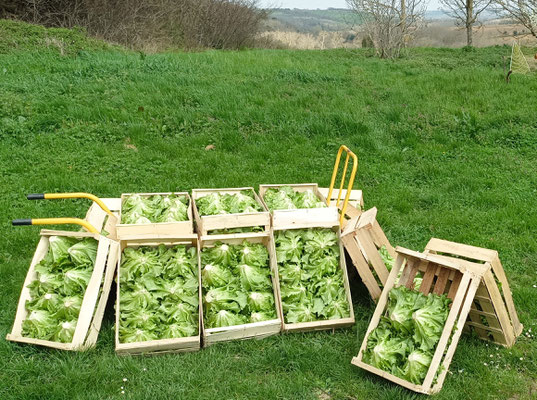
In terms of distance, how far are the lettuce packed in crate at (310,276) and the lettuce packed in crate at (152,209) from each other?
105 cm

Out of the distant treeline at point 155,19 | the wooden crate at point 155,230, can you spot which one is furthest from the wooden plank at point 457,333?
the distant treeline at point 155,19

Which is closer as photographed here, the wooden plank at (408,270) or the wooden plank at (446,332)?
the wooden plank at (446,332)

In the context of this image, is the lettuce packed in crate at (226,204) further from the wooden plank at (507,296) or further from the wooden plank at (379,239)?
the wooden plank at (507,296)

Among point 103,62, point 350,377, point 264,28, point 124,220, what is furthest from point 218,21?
point 350,377

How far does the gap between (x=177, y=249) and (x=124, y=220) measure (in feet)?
2.42

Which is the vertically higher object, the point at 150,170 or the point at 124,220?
the point at 124,220

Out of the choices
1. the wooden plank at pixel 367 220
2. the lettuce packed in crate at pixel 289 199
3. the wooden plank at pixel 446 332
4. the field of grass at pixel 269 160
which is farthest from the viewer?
the lettuce packed in crate at pixel 289 199

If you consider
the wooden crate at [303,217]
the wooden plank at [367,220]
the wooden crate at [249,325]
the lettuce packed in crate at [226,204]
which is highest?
the wooden plank at [367,220]

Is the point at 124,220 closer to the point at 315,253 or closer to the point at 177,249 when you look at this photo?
A: the point at 177,249

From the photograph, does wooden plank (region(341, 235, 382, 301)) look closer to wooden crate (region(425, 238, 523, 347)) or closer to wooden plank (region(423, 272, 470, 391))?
wooden crate (region(425, 238, 523, 347))

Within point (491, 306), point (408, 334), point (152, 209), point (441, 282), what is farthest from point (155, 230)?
point (491, 306)

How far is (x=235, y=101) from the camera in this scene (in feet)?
34.0

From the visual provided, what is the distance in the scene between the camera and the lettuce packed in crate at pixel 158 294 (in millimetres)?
4203

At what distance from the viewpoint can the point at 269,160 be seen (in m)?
8.64
